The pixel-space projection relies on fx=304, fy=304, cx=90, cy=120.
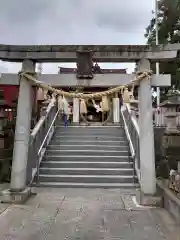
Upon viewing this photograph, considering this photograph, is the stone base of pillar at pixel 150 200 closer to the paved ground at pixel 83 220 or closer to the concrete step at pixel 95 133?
the paved ground at pixel 83 220

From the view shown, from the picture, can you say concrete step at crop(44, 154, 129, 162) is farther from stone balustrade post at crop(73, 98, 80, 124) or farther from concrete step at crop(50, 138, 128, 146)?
stone balustrade post at crop(73, 98, 80, 124)

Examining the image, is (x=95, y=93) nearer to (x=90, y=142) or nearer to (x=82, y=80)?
(x=82, y=80)

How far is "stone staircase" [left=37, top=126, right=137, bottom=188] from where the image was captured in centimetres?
952

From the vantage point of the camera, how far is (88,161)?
10625 millimetres

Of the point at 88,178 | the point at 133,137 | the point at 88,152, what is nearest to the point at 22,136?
the point at 88,178

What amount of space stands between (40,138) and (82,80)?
407 cm

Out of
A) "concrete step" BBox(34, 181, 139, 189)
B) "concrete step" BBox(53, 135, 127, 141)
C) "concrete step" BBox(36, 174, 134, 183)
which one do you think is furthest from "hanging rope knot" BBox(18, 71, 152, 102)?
"concrete step" BBox(53, 135, 127, 141)

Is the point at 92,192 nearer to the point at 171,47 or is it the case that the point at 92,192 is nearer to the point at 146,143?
the point at 146,143

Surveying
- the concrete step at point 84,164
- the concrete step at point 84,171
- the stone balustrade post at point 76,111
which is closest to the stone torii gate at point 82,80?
the concrete step at point 84,171

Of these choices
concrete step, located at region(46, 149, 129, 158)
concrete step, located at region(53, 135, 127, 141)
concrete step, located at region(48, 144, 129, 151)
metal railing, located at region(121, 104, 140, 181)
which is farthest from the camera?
concrete step, located at region(53, 135, 127, 141)

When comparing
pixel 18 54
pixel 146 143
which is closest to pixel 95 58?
pixel 18 54

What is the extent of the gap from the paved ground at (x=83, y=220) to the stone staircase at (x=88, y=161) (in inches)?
60.1

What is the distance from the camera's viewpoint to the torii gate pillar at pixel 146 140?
23.3 ft

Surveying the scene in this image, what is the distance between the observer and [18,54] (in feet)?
24.8
